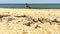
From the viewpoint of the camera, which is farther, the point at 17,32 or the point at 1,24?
the point at 1,24

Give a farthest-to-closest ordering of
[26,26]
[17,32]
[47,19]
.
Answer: [47,19] → [26,26] → [17,32]

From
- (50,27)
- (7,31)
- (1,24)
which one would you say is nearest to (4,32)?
(7,31)

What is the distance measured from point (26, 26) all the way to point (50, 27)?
19 cm

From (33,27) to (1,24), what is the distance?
0.28 metres

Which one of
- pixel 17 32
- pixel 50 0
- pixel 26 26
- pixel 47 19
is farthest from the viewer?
pixel 50 0

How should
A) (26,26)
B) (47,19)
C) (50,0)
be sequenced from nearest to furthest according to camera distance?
(26,26)
(47,19)
(50,0)

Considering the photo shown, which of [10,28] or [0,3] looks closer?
[10,28]

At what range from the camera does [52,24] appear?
108 cm

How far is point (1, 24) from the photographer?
1.08 m

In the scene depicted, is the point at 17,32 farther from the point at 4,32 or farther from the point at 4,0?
the point at 4,0

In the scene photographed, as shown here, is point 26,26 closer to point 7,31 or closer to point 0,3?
point 7,31

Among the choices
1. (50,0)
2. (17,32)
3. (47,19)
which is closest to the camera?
(17,32)

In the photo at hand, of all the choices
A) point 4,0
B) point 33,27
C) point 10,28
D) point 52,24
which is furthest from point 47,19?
point 4,0

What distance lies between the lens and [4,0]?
7.77ft
